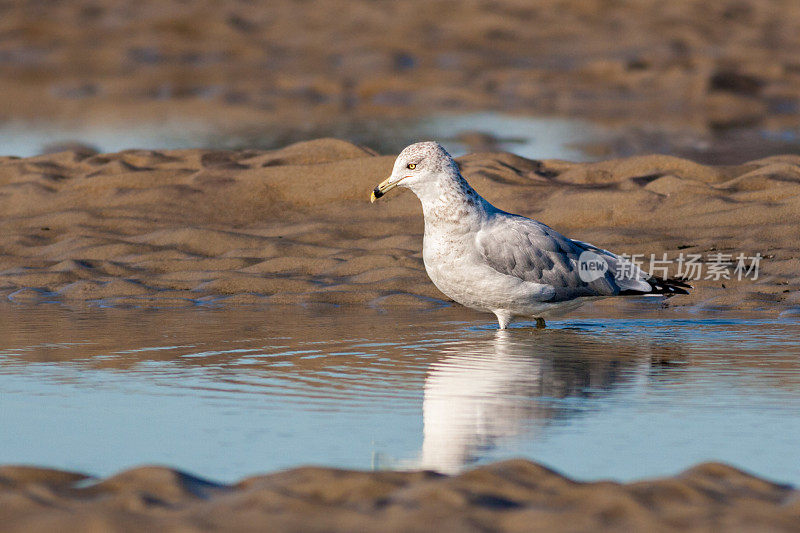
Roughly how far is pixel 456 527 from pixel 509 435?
1.25m

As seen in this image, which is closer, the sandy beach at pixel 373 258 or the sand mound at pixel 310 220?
the sandy beach at pixel 373 258

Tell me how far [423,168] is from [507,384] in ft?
7.89

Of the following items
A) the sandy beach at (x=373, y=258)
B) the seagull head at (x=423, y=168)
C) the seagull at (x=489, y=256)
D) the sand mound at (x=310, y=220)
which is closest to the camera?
the sandy beach at (x=373, y=258)

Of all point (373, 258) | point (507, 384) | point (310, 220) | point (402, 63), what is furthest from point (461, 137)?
point (507, 384)

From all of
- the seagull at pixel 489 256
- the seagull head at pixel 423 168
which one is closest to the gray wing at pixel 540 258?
the seagull at pixel 489 256

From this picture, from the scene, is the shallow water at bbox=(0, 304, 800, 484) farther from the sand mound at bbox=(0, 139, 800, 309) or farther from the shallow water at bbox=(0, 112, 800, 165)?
the shallow water at bbox=(0, 112, 800, 165)

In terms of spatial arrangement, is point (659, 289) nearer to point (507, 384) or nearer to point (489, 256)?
point (489, 256)

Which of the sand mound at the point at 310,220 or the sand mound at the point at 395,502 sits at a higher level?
the sand mound at the point at 310,220

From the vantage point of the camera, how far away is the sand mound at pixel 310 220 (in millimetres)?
9492

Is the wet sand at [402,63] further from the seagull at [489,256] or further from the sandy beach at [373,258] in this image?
the seagull at [489,256]

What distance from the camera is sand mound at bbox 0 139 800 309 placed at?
374 inches

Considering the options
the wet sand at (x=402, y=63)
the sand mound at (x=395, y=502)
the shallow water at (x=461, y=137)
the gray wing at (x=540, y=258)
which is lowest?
the sand mound at (x=395, y=502)

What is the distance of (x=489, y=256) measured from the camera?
7465mm

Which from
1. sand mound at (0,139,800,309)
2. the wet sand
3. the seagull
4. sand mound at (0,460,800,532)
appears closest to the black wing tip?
the seagull
